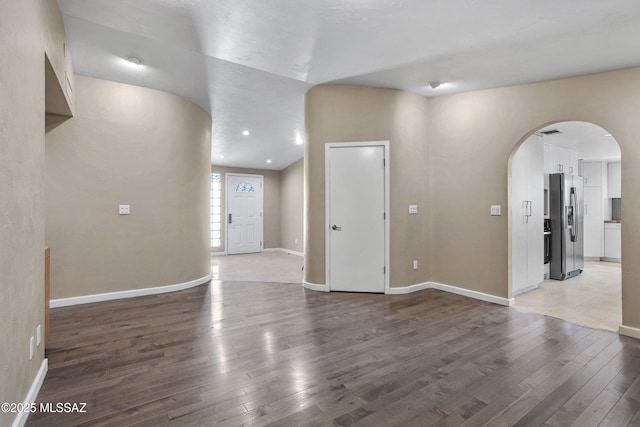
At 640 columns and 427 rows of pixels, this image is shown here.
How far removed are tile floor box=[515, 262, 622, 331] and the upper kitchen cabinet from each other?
1.90 m

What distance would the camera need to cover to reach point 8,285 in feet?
4.91

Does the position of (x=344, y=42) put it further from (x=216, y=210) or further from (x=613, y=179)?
(x=613, y=179)

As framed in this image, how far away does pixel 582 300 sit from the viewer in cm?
401

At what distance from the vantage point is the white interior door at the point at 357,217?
4285 mm

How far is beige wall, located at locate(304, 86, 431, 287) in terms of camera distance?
4.27 m

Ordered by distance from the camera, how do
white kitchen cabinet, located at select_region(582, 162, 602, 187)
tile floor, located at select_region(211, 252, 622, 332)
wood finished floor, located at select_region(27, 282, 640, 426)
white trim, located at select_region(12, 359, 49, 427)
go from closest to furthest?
white trim, located at select_region(12, 359, 49, 427)
wood finished floor, located at select_region(27, 282, 640, 426)
tile floor, located at select_region(211, 252, 622, 332)
white kitchen cabinet, located at select_region(582, 162, 602, 187)

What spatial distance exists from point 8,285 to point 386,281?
372 cm

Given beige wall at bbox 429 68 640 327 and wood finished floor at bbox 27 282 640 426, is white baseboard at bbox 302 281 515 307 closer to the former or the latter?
beige wall at bbox 429 68 640 327

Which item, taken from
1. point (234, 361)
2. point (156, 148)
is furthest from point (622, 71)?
point (156, 148)

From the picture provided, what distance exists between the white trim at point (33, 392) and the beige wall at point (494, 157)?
430 cm

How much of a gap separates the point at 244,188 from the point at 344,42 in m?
6.39

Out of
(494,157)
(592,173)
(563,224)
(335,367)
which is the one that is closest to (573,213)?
(563,224)

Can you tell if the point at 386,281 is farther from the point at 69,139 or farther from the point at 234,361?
the point at 69,139

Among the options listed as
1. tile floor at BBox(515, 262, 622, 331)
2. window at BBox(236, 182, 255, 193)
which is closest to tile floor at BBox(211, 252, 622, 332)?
tile floor at BBox(515, 262, 622, 331)
